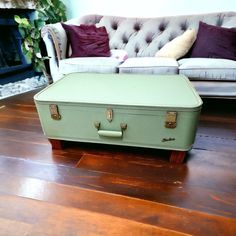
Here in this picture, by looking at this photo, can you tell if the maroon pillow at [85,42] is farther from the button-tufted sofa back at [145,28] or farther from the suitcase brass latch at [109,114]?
the suitcase brass latch at [109,114]

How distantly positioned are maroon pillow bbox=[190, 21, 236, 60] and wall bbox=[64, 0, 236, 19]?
51cm

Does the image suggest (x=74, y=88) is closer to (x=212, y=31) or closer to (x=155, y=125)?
(x=155, y=125)

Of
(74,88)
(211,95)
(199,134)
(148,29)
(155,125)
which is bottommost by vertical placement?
(199,134)

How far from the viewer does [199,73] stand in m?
1.54

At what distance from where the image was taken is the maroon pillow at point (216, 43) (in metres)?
1.72

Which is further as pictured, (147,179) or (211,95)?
(211,95)

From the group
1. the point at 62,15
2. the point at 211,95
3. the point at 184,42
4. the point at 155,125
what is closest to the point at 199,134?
the point at 211,95

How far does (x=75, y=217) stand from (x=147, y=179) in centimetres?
38

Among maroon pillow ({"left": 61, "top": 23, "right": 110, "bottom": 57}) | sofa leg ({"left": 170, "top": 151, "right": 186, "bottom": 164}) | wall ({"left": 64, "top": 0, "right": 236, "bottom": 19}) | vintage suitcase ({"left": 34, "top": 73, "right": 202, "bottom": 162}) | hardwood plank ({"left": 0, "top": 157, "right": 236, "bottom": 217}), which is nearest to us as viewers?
hardwood plank ({"left": 0, "top": 157, "right": 236, "bottom": 217})

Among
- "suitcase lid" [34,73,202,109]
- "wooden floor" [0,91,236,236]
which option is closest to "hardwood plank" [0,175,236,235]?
"wooden floor" [0,91,236,236]

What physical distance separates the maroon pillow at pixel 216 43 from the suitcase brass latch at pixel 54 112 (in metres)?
1.36

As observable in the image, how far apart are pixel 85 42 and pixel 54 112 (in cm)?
105

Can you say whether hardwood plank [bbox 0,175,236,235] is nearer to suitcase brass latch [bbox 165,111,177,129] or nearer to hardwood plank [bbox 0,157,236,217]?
hardwood plank [bbox 0,157,236,217]

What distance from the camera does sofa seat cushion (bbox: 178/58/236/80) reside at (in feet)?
4.90
